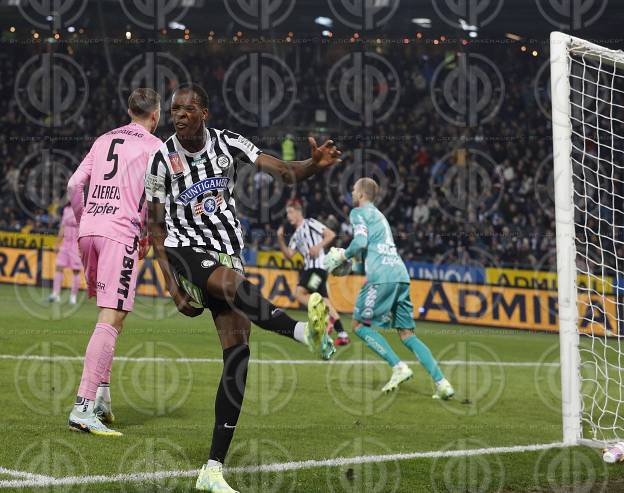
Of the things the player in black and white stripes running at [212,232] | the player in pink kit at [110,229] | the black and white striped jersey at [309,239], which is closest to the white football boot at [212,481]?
the player in black and white stripes running at [212,232]

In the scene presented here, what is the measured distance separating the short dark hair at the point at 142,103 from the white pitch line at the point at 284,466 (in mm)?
2837

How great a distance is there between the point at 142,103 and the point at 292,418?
9.43 ft

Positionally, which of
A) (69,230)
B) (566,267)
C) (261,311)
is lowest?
(261,311)

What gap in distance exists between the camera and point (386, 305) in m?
9.95

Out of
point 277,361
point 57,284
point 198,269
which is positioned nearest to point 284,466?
point 198,269

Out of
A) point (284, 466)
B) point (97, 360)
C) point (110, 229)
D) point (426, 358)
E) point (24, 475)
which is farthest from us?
point (426, 358)

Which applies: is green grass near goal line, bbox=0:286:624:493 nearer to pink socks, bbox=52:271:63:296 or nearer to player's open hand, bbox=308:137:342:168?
player's open hand, bbox=308:137:342:168

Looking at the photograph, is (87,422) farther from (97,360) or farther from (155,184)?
(155,184)

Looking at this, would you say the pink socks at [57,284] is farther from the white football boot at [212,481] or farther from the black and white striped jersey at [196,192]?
the white football boot at [212,481]

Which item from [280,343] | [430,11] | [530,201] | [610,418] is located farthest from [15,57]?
[610,418]

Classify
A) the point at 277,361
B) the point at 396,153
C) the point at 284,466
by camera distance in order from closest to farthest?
the point at 284,466
the point at 277,361
the point at 396,153

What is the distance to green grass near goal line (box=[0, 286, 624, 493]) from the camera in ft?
18.5

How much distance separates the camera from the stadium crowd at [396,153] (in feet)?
77.3

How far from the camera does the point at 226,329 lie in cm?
524
